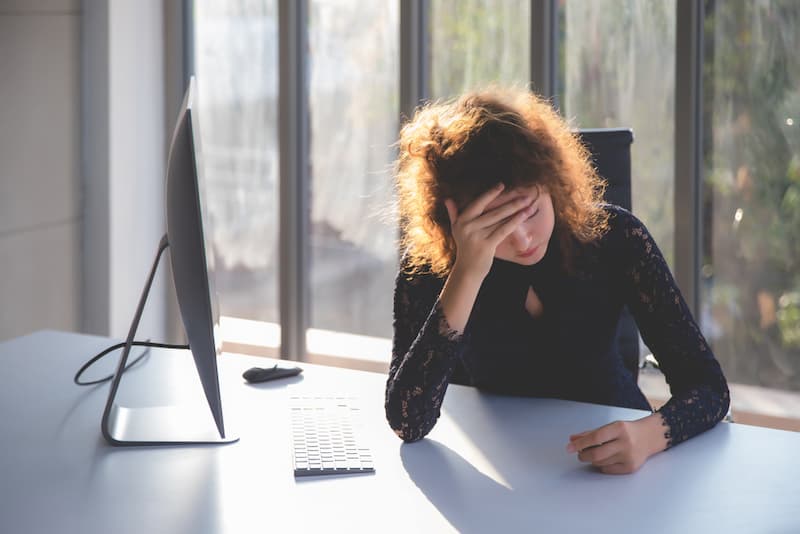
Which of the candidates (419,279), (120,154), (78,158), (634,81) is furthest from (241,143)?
(419,279)

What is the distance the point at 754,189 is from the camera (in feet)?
10.1

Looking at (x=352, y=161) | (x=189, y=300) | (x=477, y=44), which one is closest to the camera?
(x=189, y=300)

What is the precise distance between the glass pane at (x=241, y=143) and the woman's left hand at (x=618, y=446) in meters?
2.99

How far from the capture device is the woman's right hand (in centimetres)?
154

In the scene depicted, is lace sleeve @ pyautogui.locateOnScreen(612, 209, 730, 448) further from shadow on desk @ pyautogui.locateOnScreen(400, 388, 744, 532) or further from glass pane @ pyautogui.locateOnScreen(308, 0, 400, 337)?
glass pane @ pyautogui.locateOnScreen(308, 0, 400, 337)

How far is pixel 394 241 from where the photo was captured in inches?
156

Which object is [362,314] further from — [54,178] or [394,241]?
[54,178]

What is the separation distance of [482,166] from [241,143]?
9.35 feet

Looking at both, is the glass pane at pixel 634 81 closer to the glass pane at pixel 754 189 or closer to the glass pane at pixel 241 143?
the glass pane at pixel 754 189

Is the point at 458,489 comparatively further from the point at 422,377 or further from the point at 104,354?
the point at 104,354

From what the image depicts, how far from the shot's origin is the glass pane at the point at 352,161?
154 inches

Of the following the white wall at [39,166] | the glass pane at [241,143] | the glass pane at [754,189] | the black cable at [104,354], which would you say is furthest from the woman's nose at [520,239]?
the white wall at [39,166]

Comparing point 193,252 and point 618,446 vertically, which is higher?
point 193,252

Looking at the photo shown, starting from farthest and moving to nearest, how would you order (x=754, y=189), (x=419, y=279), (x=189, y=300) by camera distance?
(x=754, y=189), (x=419, y=279), (x=189, y=300)
